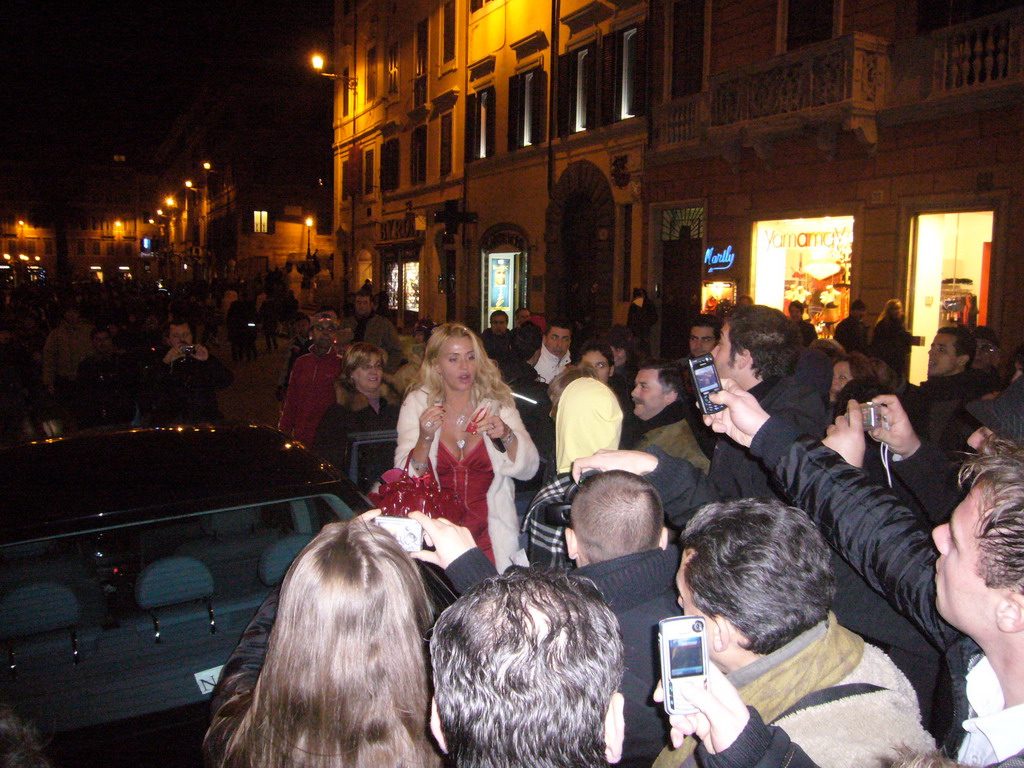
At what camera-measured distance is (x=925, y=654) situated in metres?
2.27

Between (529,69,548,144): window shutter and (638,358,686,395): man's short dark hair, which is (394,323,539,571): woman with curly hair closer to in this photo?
(638,358,686,395): man's short dark hair

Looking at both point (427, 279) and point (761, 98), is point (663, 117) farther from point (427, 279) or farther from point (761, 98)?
point (427, 279)

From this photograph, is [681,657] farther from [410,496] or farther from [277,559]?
[410,496]

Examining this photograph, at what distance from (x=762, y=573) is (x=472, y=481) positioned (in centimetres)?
248

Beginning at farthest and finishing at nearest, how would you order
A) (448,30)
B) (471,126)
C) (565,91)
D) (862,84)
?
(448,30) → (471,126) → (565,91) → (862,84)

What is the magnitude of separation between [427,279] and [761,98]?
1629 centimetres

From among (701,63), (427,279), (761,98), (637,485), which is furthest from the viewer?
(427,279)

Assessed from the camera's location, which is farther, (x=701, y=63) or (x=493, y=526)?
(x=701, y=63)

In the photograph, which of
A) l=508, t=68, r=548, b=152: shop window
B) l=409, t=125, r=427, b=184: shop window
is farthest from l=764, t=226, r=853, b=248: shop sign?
l=409, t=125, r=427, b=184: shop window

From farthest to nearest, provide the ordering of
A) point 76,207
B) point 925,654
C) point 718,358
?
point 76,207
point 718,358
point 925,654

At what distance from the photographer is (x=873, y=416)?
287 cm

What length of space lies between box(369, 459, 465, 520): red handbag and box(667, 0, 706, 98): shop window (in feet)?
46.1

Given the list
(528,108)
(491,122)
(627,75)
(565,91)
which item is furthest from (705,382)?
(491,122)

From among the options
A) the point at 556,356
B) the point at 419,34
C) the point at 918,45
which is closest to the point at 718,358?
the point at 556,356
